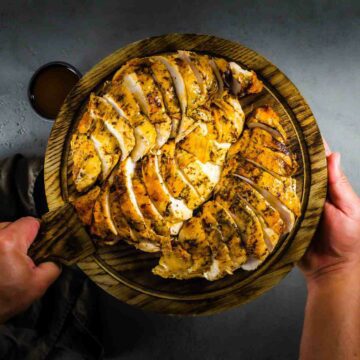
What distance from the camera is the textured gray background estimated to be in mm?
2471

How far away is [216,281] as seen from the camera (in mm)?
2094

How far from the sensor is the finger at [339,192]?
2.02 meters

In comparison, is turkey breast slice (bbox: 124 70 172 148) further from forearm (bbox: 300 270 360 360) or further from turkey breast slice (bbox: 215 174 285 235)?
forearm (bbox: 300 270 360 360)

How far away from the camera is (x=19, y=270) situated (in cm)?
182

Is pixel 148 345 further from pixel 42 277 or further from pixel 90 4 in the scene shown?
pixel 90 4

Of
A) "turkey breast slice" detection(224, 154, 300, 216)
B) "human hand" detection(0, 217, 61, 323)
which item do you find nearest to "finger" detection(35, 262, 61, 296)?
"human hand" detection(0, 217, 61, 323)

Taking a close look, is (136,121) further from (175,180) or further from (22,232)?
(22,232)

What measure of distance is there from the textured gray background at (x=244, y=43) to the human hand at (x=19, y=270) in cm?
64

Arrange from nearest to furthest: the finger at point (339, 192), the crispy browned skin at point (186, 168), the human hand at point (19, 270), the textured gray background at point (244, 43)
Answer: the human hand at point (19, 270) < the crispy browned skin at point (186, 168) < the finger at point (339, 192) < the textured gray background at point (244, 43)

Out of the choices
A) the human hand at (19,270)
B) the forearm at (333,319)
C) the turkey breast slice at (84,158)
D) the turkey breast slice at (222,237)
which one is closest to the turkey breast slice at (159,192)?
the turkey breast slice at (222,237)

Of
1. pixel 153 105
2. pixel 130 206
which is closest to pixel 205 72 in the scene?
pixel 153 105

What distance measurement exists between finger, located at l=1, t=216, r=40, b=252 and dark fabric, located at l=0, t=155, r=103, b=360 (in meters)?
0.48

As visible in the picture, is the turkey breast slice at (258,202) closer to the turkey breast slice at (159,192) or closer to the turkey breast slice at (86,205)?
the turkey breast slice at (159,192)

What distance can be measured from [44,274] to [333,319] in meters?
1.26
